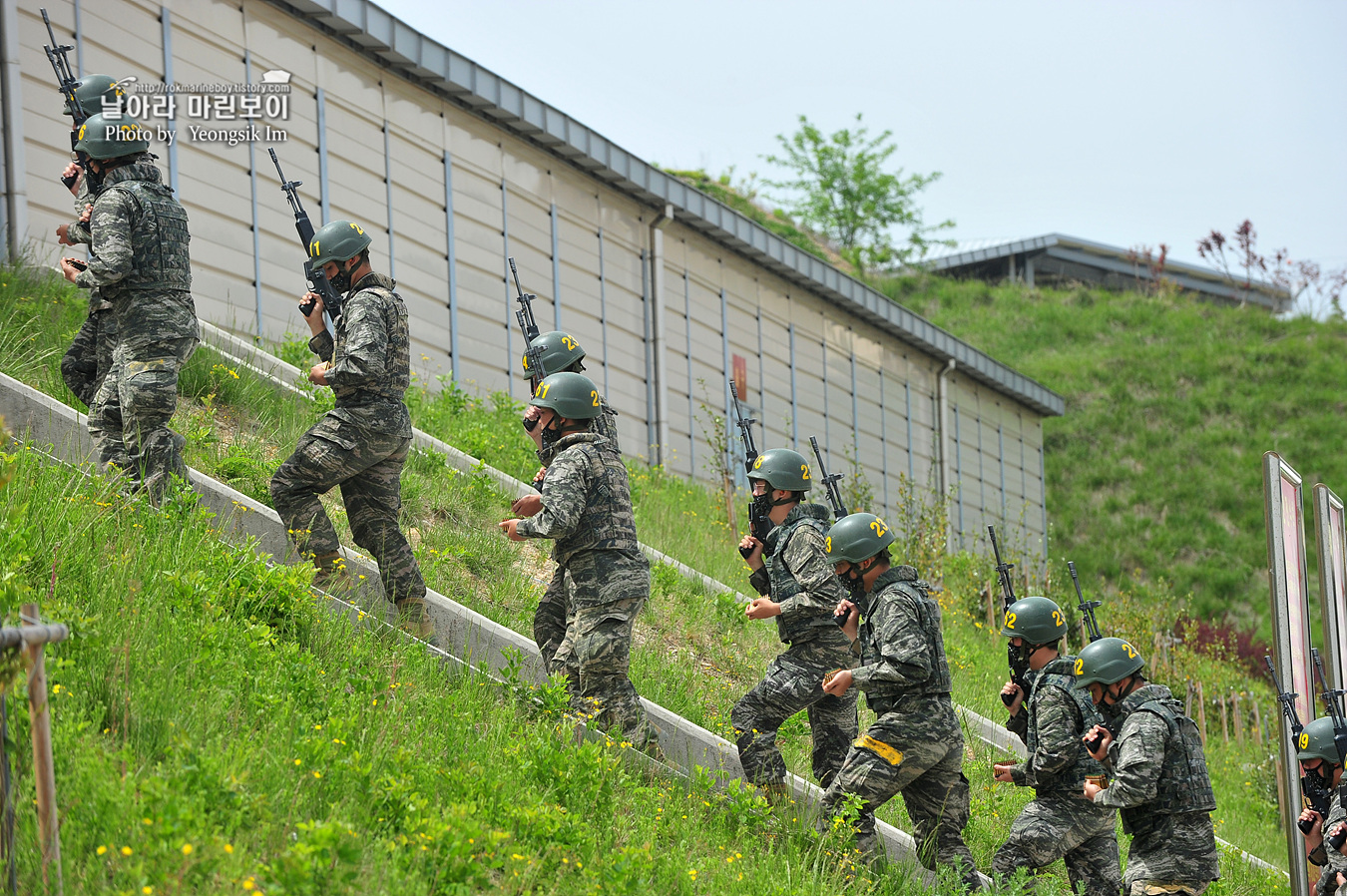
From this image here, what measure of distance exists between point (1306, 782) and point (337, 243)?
8.25 m

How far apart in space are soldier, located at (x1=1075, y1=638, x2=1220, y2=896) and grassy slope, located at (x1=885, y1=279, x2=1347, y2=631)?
2597 cm

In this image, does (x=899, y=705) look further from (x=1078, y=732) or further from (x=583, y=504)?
(x=583, y=504)

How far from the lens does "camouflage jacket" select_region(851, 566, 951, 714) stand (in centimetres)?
695

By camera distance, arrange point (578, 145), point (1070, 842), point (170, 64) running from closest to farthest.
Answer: point (1070, 842), point (170, 64), point (578, 145)

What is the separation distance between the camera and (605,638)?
689cm

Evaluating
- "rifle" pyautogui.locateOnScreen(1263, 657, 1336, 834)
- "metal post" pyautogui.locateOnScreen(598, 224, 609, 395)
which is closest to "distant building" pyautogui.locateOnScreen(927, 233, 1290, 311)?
"metal post" pyautogui.locateOnScreen(598, 224, 609, 395)

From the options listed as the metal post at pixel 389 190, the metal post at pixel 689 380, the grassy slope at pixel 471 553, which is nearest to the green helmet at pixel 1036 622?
the grassy slope at pixel 471 553

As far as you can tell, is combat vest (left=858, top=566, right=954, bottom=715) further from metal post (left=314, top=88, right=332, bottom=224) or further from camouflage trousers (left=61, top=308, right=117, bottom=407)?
metal post (left=314, top=88, right=332, bottom=224)

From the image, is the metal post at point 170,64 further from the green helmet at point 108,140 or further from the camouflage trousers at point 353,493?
the camouflage trousers at point 353,493

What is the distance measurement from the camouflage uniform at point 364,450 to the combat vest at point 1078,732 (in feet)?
12.7

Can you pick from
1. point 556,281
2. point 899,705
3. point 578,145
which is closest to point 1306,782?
point 899,705

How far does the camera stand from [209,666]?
18.9 ft

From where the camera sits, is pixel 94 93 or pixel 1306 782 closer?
pixel 94 93

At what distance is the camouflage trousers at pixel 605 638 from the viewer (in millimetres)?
6879
